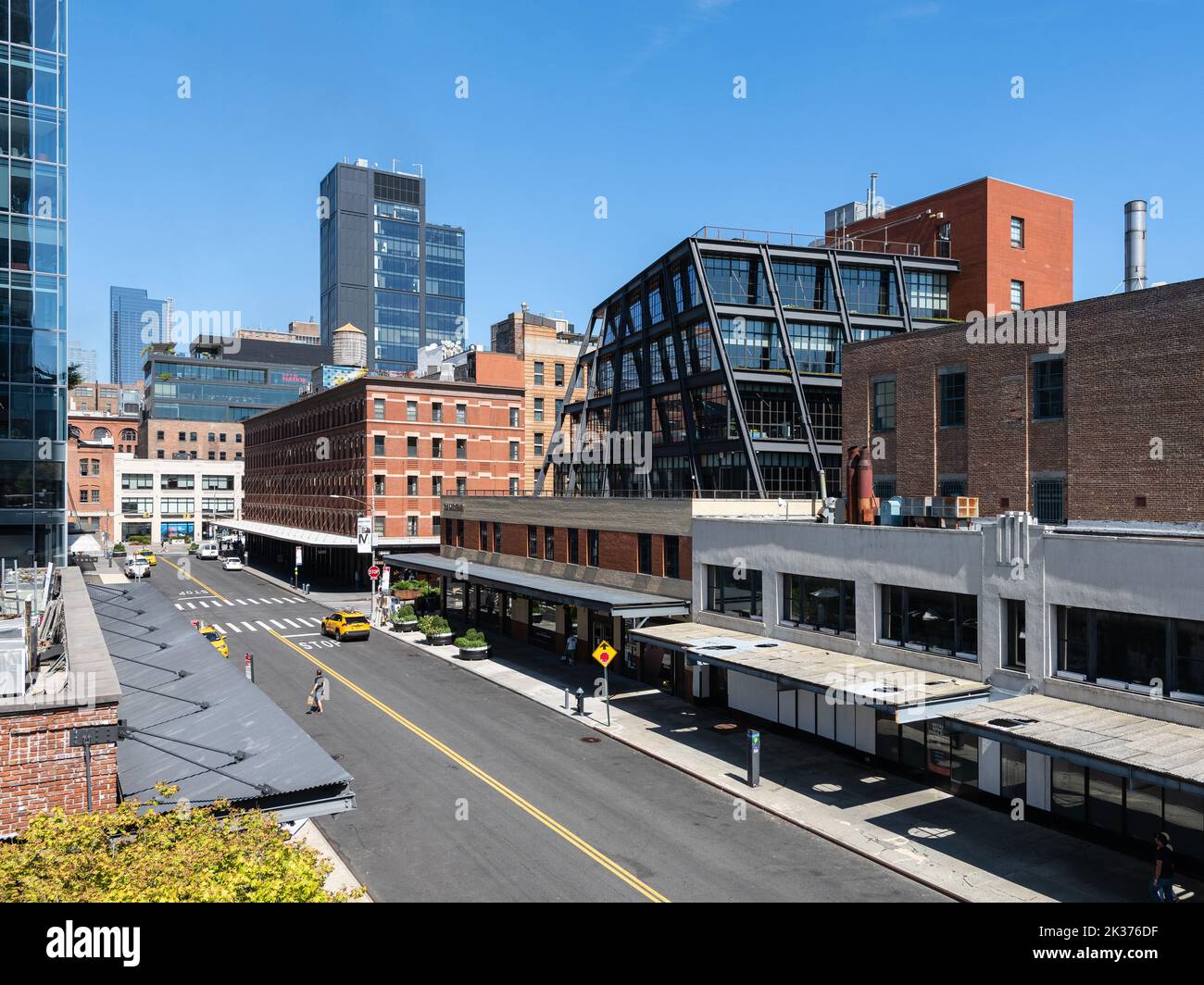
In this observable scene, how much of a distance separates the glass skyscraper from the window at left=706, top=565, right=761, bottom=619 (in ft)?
98.9

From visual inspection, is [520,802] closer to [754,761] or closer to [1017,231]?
[754,761]

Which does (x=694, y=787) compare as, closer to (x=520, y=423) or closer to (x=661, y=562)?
(x=661, y=562)

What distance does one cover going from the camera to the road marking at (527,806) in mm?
18641

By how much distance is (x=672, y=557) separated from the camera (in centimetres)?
3809

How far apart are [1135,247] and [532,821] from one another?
1422 inches

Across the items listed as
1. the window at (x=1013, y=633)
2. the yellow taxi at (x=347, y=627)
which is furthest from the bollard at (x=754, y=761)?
the yellow taxi at (x=347, y=627)

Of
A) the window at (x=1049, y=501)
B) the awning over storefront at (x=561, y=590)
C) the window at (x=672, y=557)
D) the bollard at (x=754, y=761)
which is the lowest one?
the bollard at (x=754, y=761)

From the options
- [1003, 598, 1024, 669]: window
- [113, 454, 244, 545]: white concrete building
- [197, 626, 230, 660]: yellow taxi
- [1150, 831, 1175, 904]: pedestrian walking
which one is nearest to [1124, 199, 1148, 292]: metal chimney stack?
[1003, 598, 1024, 669]: window

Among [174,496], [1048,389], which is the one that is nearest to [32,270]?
[1048,389]

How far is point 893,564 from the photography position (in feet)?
86.9

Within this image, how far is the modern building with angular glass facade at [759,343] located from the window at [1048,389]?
53.3ft

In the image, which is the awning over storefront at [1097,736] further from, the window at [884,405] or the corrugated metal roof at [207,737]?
the window at [884,405]

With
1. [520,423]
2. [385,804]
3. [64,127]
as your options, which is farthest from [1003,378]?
[520,423]
